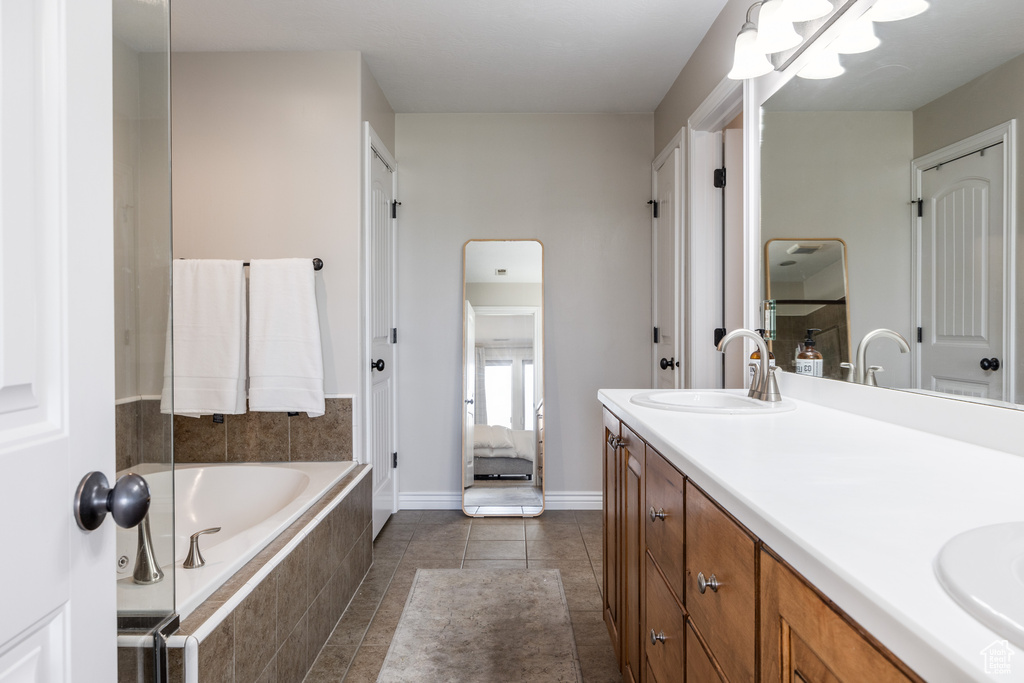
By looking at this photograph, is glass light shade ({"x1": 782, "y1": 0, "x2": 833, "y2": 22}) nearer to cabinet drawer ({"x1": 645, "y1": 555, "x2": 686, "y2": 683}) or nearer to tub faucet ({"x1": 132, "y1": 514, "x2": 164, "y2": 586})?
cabinet drawer ({"x1": 645, "y1": 555, "x2": 686, "y2": 683})

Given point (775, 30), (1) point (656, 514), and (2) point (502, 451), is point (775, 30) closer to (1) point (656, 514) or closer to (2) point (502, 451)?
(1) point (656, 514)

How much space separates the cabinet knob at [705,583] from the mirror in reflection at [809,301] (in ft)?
2.82

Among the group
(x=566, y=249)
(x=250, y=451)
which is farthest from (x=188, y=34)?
(x=566, y=249)

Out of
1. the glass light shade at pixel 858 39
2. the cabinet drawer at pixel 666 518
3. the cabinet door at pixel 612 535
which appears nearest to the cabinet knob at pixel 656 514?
the cabinet drawer at pixel 666 518

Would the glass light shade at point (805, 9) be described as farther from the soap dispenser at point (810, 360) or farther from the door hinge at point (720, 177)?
the door hinge at point (720, 177)

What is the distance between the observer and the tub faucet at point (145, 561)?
773 mm

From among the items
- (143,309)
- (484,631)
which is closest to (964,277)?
(143,309)

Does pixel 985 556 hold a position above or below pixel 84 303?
below

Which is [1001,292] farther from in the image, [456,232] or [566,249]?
[456,232]

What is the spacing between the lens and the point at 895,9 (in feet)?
4.32

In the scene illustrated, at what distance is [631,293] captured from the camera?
354 cm

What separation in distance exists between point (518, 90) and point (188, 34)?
1.58 metres

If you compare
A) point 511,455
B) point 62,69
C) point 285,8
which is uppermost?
point 285,8

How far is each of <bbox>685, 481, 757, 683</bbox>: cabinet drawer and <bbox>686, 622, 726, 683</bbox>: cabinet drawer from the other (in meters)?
0.03
